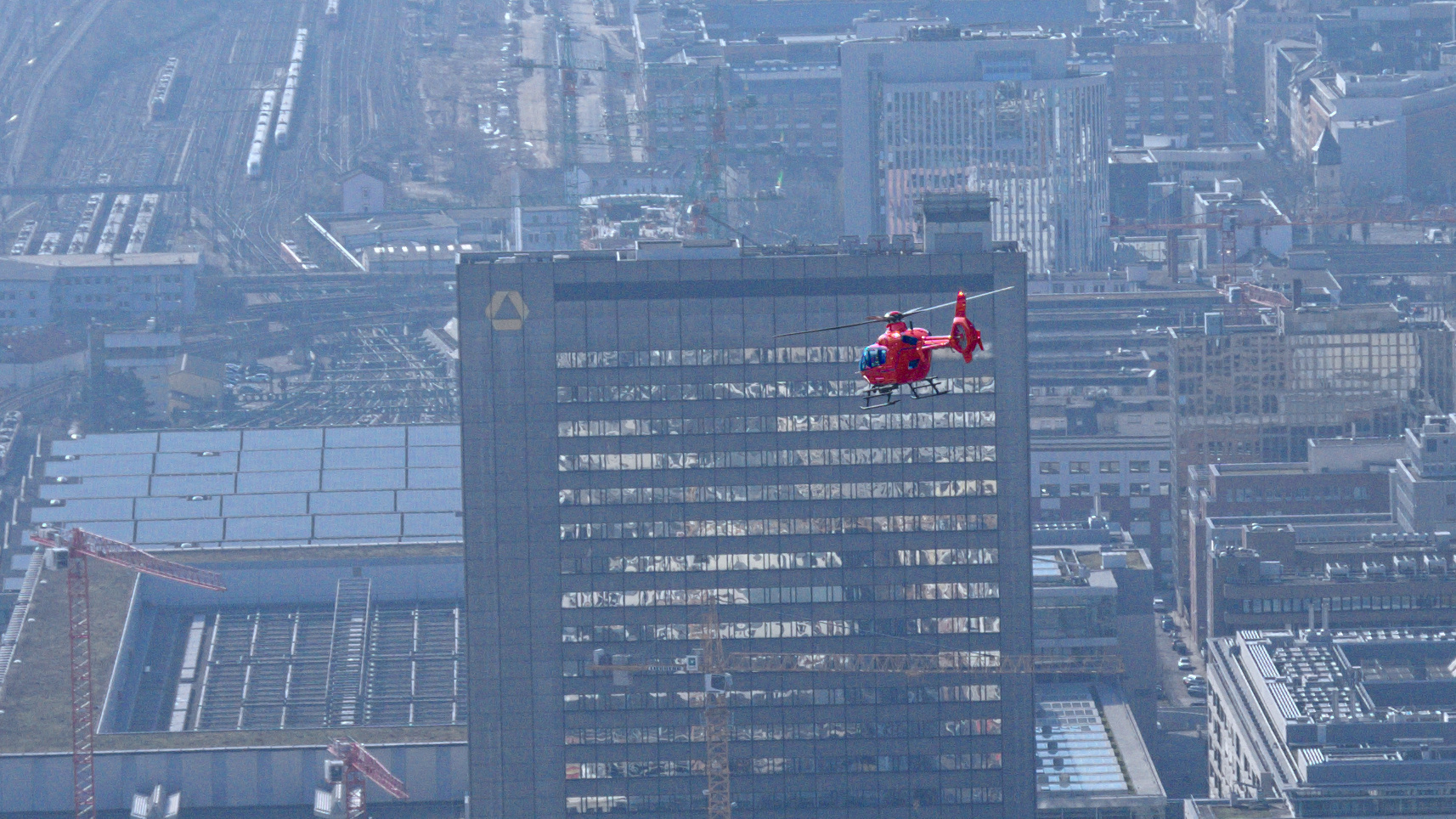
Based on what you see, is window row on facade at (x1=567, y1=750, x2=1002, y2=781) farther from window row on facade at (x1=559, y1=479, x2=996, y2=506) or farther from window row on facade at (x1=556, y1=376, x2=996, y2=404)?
window row on facade at (x1=556, y1=376, x2=996, y2=404)

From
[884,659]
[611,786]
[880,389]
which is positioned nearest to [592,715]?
[611,786]

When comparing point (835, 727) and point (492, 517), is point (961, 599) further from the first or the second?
point (492, 517)

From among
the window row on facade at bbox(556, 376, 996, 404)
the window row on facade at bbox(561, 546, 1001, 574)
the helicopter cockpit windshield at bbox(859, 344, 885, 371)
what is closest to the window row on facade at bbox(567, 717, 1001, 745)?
the window row on facade at bbox(561, 546, 1001, 574)

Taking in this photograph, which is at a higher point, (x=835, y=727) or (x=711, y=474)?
(x=711, y=474)

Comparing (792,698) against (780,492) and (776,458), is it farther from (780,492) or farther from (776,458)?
(776,458)

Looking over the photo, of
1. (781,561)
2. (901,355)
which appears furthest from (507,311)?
(901,355)

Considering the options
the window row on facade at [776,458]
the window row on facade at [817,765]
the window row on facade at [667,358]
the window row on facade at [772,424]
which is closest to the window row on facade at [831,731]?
the window row on facade at [817,765]
